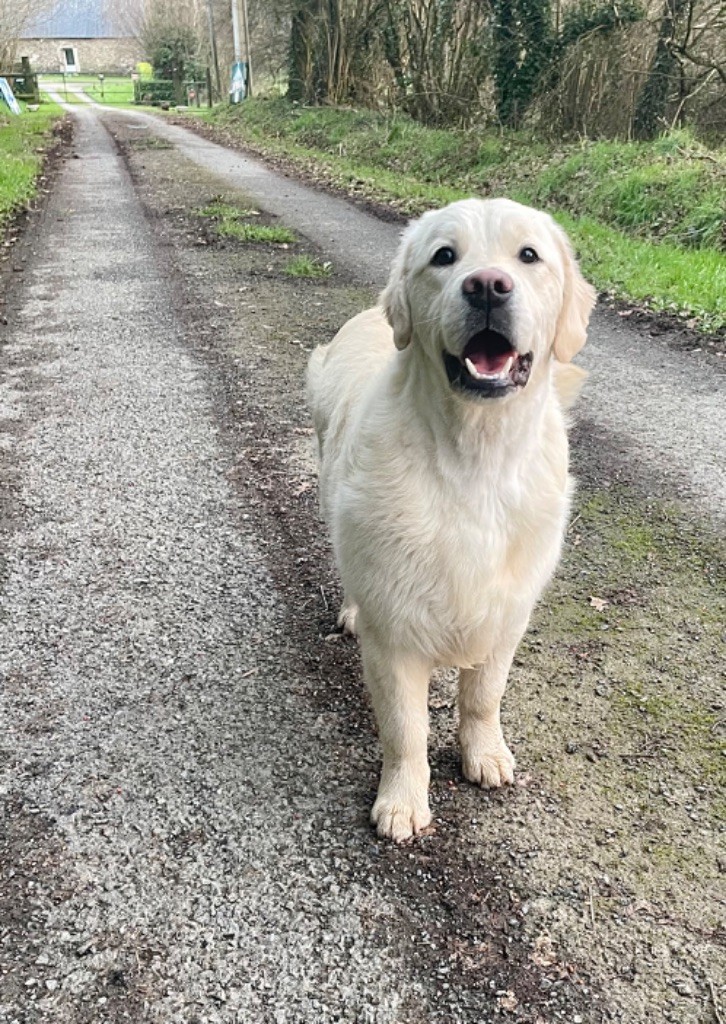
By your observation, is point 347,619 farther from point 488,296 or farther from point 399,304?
point 488,296

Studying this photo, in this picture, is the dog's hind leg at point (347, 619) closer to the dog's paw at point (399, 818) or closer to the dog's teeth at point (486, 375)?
the dog's paw at point (399, 818)

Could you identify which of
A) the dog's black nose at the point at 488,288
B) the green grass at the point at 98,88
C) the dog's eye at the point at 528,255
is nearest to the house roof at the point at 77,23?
the green grass at the point at 98,88

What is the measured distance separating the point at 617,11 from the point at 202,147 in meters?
12.8

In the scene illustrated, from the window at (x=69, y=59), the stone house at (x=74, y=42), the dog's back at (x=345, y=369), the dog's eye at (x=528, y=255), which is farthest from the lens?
the window at (x=69, y=59)

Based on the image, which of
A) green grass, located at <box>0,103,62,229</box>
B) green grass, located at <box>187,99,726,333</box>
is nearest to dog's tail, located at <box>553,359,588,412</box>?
green grass, located at <box>187,99,726,333</box>

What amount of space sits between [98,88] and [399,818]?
83794mm

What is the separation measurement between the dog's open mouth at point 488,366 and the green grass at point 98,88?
62.5 meters

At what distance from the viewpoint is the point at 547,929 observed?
224 centimetres

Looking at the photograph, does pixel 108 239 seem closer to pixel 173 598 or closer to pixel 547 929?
pixel 173 598

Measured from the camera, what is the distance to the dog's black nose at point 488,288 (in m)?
2.24

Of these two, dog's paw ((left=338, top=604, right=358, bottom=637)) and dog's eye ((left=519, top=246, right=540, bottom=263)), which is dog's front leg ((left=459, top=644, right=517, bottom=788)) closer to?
dog's paw ((left=338, top=604, right=358, bottom=637))

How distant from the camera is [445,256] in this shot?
245 cm

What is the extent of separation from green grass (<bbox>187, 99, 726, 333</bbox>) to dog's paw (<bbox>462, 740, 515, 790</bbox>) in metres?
5.79

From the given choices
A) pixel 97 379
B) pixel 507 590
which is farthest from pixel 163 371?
pixel 507 590
